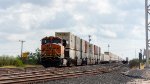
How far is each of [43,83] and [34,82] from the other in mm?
426

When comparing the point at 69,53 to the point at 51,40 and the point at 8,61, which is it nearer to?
the point at 51,40

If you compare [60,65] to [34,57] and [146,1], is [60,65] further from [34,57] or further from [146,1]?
[34,57]

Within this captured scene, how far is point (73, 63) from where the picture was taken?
42.2m

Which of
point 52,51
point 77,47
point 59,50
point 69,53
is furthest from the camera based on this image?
point 77,47

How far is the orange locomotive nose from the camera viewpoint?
35281 millimetres

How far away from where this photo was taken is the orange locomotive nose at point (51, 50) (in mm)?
35281

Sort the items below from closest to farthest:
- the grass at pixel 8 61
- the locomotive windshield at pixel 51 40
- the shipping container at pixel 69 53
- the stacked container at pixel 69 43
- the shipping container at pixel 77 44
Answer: the locomotive windshield at pixel 51 40 → the shipping container at pixel 69 53 → the stacked container at pixel 69 43 → the grass at pixel 8 61 → the shipping container at pixel 77 44

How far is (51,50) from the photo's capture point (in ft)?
117

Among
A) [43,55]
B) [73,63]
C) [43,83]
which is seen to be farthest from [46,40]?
[43,83]

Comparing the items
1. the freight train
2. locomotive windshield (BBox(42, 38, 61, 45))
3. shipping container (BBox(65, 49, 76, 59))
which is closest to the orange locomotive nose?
the freight train

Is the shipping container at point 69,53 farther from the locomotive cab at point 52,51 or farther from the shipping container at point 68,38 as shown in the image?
the locomotive cab at point 52,51

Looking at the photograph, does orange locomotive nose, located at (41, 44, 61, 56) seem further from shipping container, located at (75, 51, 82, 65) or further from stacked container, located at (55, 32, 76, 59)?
shipping container, located at (75, 51, 82, 65)

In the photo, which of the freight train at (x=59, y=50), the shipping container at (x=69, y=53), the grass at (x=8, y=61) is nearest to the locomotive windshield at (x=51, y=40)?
the freight train at (x=59, y=50)

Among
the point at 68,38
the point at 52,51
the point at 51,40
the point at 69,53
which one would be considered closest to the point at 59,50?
the point at 52,51
